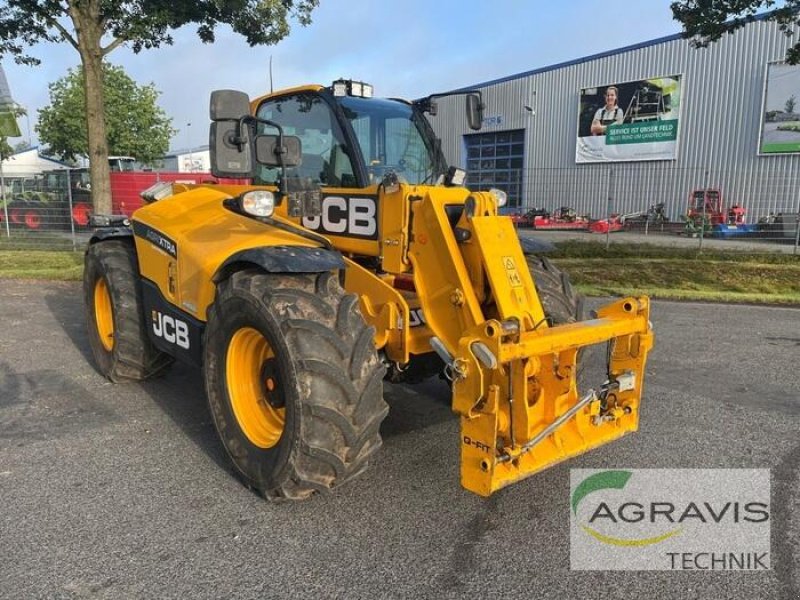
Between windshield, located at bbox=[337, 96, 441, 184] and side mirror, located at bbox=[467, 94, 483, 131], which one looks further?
side mirror, located at bbox=[467, 94, 483, 131]

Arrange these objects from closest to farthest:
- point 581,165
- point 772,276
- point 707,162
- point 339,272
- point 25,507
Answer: point 25,507 < point 339,272 < point 772,276 < point 707,162 < point 581,165

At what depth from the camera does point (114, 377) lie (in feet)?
17.4

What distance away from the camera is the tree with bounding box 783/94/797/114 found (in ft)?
65.9

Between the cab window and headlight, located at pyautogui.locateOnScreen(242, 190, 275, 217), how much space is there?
0.91ft

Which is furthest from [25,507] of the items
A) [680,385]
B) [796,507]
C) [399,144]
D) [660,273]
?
[660,273]

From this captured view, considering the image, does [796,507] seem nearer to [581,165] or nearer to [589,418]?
[589,418]

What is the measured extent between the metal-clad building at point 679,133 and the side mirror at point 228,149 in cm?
1550

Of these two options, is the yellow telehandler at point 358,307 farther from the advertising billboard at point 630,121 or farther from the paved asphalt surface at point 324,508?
the advertising billboard at point 630,121

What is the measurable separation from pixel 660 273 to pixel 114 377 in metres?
8.96

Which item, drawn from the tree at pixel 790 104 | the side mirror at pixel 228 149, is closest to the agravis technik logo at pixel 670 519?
the side mirror at pixel 228 149

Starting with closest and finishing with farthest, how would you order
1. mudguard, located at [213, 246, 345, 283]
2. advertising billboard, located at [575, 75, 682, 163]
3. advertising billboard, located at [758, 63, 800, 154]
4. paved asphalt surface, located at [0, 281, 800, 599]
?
1. paved asphalt surface, located at [0, 281, 800, 599]
2. mudguard, located at [213, 246, 345, 283]
3. advertising billboard, located at [758, 63, 800, 154]
4. advertising billboard, located at [575, 75, 682, 163]

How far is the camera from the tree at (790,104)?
2009 centimetres

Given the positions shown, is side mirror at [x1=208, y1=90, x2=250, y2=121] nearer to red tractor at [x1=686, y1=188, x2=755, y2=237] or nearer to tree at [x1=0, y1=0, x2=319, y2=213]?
tree at [x1=0, y1=0, x2=319, y2=213]

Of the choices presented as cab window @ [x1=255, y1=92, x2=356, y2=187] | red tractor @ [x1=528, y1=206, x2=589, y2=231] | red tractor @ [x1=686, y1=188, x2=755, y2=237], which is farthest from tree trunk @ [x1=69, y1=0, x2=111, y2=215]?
red tractor @ [x1=686, y1=188, x2=755, y2=237]
